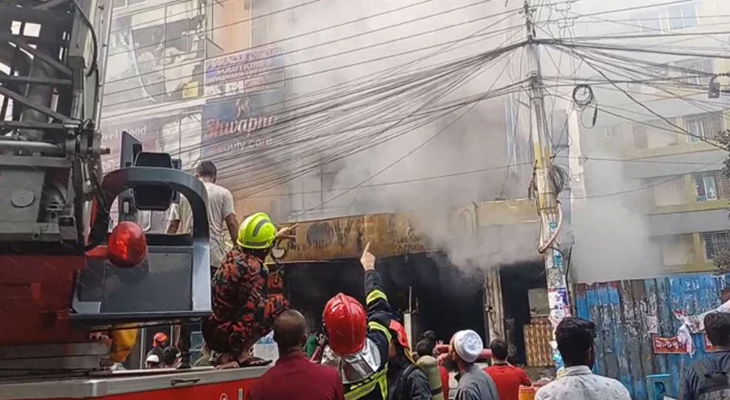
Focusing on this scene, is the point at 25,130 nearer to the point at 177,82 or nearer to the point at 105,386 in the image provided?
the point at 105,386

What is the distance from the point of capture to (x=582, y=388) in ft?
7.55

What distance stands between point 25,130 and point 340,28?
45.6 ft

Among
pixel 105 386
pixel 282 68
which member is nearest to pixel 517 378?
pixel 105 386

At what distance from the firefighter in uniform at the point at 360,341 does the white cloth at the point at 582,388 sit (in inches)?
32.9

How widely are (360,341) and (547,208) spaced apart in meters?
7.34

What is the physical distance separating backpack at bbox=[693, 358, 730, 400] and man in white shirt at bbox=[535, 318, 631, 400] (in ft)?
4.09

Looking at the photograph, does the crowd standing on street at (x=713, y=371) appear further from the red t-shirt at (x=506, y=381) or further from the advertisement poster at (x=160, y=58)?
the advertisement poster at (x=160, y=58)

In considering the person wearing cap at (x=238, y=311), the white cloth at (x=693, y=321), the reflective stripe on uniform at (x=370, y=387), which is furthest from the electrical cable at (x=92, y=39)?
the white cloth at (x=693, y=321)

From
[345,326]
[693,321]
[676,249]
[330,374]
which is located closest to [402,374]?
[345,326]

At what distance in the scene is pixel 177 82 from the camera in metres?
22.5

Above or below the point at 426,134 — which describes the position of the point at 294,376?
below

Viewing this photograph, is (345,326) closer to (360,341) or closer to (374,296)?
(360,341)

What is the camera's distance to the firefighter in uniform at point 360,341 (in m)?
2.72

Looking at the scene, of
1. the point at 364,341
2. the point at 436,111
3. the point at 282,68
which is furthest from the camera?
the point at 282,68
